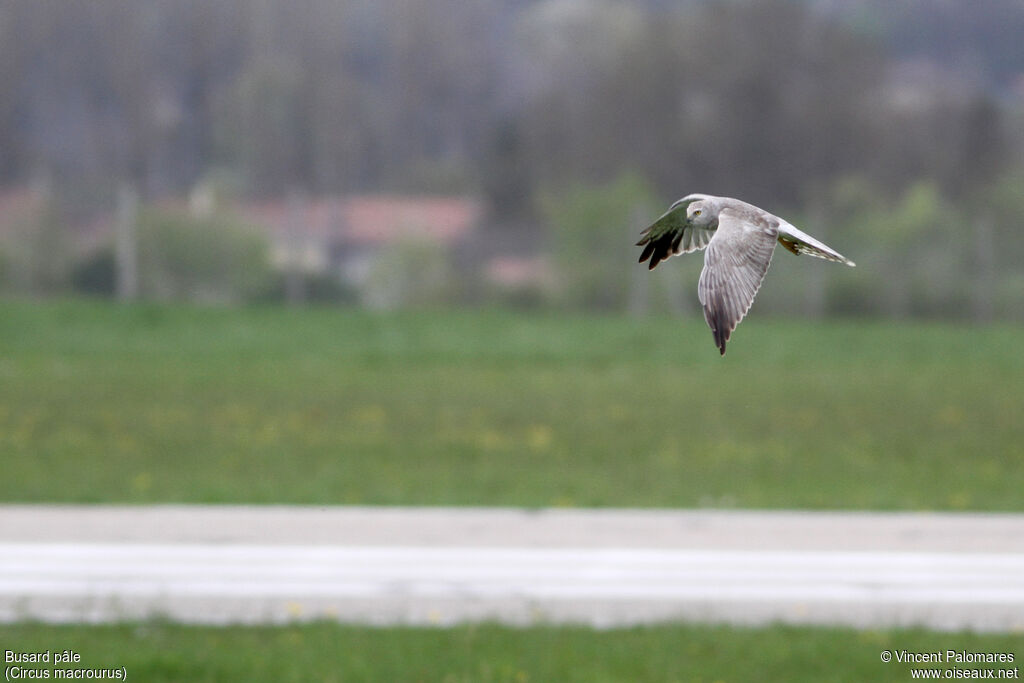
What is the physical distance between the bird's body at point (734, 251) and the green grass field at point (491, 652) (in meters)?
5.40

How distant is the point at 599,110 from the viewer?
5.05ft

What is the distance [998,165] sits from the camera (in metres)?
1.78

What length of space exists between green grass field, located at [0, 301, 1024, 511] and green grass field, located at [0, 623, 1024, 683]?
1.65 metres

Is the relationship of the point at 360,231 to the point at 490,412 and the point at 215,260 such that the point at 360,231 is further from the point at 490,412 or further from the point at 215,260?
the point at 490,412

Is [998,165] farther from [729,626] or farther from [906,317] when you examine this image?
[729,626]

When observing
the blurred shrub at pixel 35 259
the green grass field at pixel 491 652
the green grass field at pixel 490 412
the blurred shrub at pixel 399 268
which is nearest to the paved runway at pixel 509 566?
the green grass field at pixel 491 652

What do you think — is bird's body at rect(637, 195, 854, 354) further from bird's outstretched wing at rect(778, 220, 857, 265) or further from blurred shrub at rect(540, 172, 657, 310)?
blurred shrub at rect(540, 172, 657, 310)

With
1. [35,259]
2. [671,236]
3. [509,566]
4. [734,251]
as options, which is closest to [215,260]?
[671,236]

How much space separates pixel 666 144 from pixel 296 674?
483 cm

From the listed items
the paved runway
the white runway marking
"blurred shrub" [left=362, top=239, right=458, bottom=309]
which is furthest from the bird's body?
the white runway marking

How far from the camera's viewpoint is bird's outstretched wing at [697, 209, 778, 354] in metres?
0.81

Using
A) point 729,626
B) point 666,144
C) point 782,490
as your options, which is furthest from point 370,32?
point 782,490

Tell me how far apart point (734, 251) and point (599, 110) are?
2.44 feet

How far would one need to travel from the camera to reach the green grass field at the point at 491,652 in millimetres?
6234
